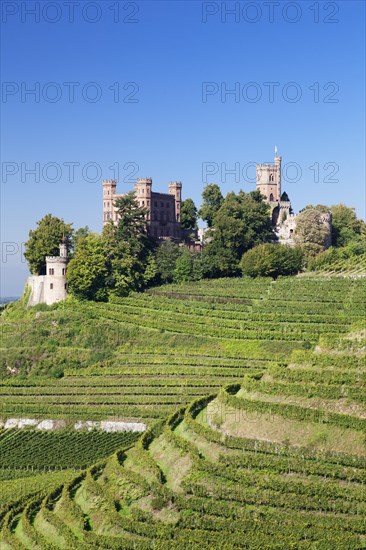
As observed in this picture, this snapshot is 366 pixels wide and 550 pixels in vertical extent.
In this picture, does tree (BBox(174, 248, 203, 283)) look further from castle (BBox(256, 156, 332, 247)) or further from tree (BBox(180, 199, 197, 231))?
tree (BBox(180, 199, 197, 231))

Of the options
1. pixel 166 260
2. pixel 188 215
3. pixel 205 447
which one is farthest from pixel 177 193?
pixel 205 447

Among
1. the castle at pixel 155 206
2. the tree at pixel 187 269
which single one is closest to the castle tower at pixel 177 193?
the castle at pixel 155 206

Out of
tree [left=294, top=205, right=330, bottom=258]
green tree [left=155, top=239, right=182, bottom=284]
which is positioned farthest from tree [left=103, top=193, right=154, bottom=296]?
tree [left=294, top=205, right=330, bottom=258]

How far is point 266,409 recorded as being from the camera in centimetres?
3484

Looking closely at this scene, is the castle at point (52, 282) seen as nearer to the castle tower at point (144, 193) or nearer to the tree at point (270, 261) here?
the castle tower at point (144, 193)

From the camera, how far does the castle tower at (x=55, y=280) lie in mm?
74312

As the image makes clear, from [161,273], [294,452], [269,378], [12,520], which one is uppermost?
[161,273]

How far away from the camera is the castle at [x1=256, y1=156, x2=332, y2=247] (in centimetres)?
8638

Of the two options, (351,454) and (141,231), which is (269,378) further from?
(141,231)

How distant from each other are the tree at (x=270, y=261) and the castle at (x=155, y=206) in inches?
459

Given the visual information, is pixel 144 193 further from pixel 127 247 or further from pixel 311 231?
pixel 311 231

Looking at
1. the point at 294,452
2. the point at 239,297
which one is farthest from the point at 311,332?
the point at 294,452

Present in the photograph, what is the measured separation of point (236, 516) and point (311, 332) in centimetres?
2866

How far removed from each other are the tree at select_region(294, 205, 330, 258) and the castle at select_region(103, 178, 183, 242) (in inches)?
483
